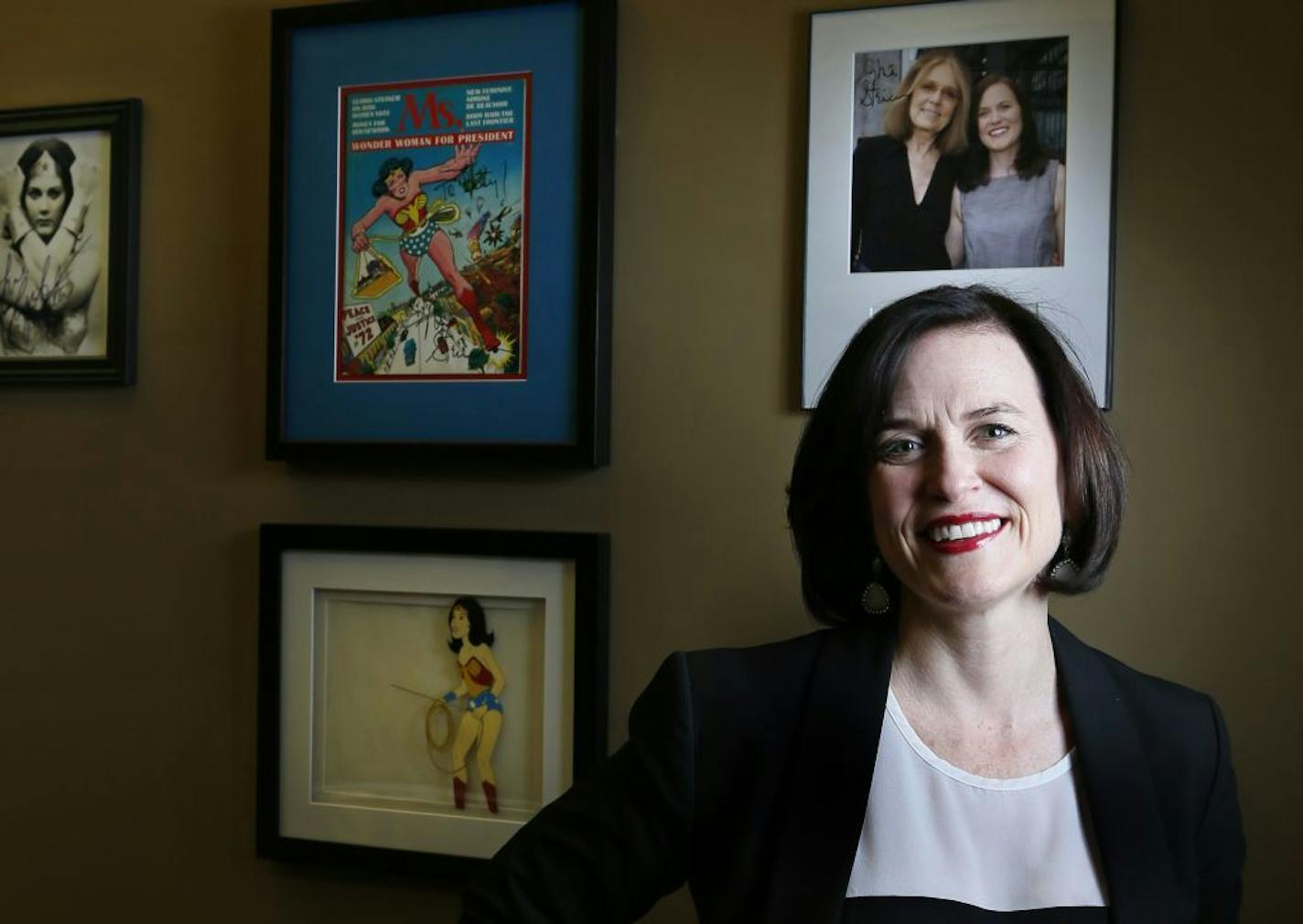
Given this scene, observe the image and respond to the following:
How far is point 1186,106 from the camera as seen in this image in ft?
4.70

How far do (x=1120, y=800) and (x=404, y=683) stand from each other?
0.93 meters

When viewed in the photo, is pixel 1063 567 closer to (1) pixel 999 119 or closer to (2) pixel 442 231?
(1) pixel 999 119

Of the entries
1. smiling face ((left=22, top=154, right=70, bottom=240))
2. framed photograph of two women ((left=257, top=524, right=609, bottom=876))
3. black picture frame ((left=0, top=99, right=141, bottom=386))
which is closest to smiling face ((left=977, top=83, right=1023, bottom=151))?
framed photograph of two women ((left=257, top=524, right=609, bottom=876))

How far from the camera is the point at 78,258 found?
1.85 m

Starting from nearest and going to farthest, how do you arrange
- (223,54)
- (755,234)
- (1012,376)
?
(1012,376) → (755,234) → (223,54)

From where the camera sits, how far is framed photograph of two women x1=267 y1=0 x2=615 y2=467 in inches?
63.7

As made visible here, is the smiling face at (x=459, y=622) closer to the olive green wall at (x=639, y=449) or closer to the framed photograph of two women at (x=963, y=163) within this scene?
the olive green wall at (x=639, y=449)

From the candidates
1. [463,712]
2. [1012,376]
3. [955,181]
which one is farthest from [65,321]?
[1012,376]

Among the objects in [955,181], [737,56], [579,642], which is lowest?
[579,642]

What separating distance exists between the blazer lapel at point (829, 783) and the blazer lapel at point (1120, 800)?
7.2 inches

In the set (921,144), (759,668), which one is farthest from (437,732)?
(921,144)

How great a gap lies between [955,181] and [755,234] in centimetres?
24

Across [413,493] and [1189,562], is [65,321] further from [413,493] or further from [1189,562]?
[1189,562]

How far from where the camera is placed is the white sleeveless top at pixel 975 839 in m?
1.15
